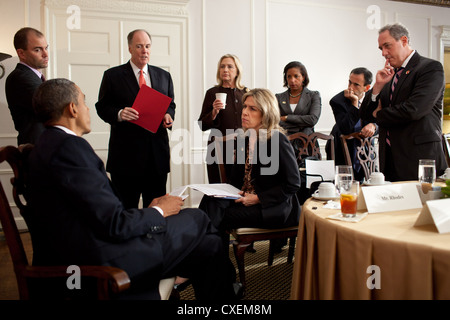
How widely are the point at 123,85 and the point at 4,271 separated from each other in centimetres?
166

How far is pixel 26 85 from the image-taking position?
2318 mm

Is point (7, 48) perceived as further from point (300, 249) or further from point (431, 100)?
point (431, 100)

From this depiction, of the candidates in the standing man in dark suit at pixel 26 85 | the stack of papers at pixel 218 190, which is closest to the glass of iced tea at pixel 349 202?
the stack of papers at pixel 218 190

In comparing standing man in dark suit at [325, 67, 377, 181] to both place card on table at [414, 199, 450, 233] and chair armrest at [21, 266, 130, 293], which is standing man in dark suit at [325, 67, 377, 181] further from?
chair armrest at [21, 266, 130, 293]

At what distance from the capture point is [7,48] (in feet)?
12.1

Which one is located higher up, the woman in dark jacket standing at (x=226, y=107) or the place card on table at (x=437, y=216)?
the woman in dark jacket standing at (x=226, y=107)

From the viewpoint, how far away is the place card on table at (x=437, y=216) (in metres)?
1.10

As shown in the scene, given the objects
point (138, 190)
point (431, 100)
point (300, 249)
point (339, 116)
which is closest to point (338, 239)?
point (300, 249)

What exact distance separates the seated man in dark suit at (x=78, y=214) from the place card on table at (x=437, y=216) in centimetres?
91

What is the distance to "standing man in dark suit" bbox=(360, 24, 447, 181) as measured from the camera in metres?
2.34

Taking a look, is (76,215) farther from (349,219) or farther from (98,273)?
(349,219)

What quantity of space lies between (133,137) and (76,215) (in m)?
1.45

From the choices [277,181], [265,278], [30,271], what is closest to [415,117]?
[277,181]

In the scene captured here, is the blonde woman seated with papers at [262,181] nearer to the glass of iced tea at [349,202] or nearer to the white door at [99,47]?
the glass of iced tea at [349,202]
